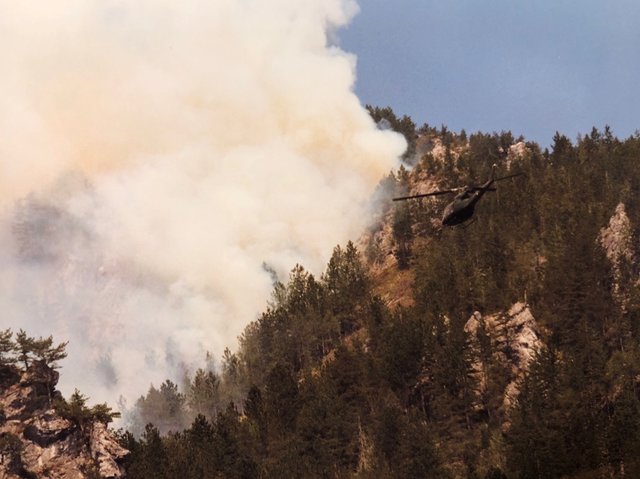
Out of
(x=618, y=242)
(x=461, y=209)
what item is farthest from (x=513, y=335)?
(x=461, y=209)

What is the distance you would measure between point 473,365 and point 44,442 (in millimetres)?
65154

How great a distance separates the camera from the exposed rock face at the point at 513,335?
356 feet

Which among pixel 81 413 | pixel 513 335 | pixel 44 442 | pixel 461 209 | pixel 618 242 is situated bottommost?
pixel 461 209

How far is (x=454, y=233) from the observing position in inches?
5723

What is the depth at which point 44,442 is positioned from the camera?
4104 inches

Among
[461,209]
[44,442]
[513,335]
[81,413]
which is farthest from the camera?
[513,335]

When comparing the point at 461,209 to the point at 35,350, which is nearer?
the point at 461,209

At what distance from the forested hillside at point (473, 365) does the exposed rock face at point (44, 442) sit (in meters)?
4.76

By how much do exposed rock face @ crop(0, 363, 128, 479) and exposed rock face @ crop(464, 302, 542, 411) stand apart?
5633cm

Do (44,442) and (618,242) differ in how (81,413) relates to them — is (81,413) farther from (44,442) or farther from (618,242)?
(618,242)

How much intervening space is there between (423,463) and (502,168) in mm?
112015

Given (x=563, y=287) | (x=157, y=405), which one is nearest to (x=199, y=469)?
(x=563, y=287)

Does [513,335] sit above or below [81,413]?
below

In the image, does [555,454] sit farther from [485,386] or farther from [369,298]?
[369,298]
